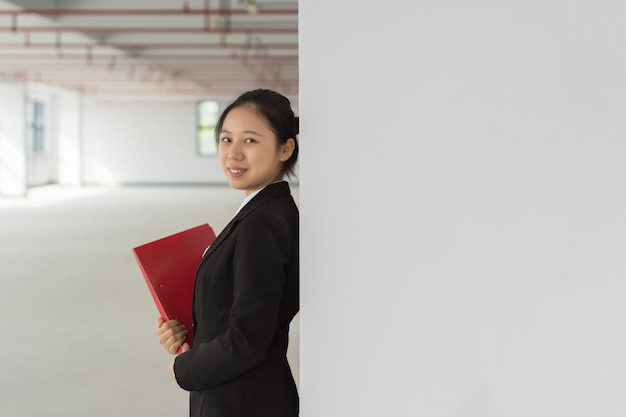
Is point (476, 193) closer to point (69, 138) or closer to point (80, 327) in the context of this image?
point (80, 327)

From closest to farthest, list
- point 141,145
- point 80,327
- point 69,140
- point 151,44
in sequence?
point 80,327 < point 151,44 < point 69,140 < point 141,145

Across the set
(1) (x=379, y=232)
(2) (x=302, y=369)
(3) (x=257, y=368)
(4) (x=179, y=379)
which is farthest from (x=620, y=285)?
(4) (x=179, y=379)

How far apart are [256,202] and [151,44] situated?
1121 centimetres

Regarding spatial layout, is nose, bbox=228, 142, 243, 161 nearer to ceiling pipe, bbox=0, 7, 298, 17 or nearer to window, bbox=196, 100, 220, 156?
ceiling pipe, bbox=0, 7, 298, 17

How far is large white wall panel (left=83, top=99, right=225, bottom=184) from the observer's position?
23.6 metres

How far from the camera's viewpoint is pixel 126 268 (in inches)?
295

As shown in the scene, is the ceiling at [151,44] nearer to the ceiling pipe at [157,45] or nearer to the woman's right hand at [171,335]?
the ceiling pipe at [157,45]

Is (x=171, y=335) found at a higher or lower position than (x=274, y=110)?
lower

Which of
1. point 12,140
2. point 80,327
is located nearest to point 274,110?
point 80,327

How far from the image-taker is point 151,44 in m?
11.9

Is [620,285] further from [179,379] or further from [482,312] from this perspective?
[179,379]

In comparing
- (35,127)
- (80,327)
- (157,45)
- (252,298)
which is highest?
(157,45)

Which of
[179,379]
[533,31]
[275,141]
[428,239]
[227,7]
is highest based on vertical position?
[227,7]

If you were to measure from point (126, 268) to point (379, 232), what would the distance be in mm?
6728
